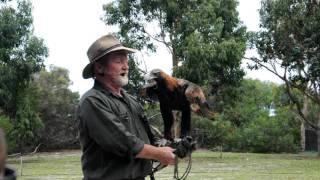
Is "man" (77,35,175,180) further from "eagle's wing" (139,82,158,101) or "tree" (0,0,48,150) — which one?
"tree" (0,0,48,150)

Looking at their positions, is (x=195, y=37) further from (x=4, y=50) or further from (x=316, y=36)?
(x=4, y=50)

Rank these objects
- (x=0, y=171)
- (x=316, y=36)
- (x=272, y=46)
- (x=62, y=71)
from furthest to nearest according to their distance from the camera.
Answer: (x=62, y=71) → (x=272, y=46) → (x=316, y=36) → (x=0, y=171)

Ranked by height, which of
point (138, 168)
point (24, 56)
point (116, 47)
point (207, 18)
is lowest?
point (138, 168)

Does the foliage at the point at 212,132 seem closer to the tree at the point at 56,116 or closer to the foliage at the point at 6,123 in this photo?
the tree at the point at 56,116

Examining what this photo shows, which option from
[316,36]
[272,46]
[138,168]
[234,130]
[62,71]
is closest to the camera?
[138,168]

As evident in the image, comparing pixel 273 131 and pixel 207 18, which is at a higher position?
pixel 207 18

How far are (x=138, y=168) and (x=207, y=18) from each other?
71.8ft

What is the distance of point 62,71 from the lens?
146ft

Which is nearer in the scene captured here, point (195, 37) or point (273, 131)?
point (195, 37)

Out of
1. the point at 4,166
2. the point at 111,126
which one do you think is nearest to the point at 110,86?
the point at 111,126

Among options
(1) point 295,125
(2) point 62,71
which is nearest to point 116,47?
(1) point 295,125

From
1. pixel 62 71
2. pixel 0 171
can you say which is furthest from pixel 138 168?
pixel 62 71

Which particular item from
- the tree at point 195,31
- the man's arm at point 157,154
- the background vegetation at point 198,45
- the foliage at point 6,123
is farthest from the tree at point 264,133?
the man's arm at point 157,154

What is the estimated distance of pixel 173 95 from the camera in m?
3.71
